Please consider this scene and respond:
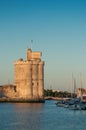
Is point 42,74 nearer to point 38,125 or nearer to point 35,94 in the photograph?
point 35,94

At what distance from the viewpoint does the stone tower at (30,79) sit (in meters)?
82.8

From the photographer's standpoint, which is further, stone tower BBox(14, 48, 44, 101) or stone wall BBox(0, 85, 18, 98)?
stone wall BBox(0, 85, 18, 98)

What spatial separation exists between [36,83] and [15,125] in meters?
47.1

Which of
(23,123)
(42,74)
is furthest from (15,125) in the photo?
(42,74)

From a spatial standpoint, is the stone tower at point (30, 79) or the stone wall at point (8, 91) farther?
the stone wall at point (8, 91)

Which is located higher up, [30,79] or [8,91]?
[30,79]

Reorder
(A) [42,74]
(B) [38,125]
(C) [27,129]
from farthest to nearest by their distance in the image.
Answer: (A) [42,74], (B) [38,125], (C) [27,129]

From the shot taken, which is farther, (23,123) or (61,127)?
(23,123)

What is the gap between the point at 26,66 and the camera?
83688 mm

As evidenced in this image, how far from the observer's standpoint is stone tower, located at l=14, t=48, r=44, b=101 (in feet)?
271

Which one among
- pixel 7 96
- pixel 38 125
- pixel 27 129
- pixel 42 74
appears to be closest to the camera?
pixel 27 129

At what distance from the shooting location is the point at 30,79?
82.9 metres

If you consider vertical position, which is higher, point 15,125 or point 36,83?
point 36,83

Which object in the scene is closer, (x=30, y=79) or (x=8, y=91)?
(x=30, y=79)
